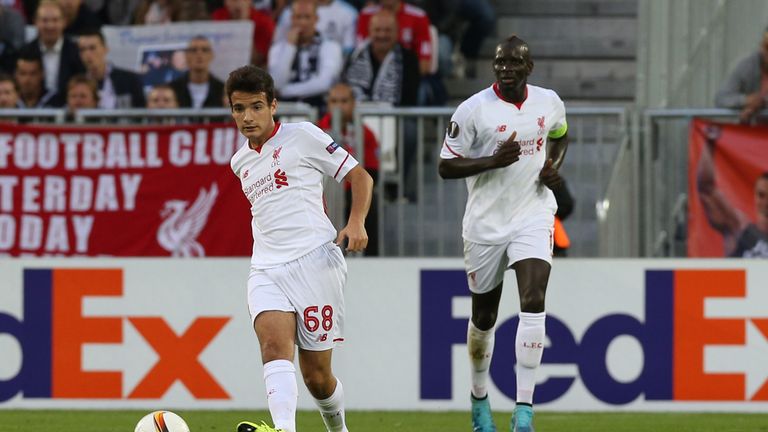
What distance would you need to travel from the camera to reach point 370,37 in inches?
580

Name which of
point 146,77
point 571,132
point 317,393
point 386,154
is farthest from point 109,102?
point 317,393

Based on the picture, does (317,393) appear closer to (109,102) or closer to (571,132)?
(571,132)

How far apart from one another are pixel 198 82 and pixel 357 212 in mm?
6998

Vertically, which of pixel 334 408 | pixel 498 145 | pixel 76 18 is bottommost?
pixel 334 408

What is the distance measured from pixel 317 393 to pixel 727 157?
19.1 feet

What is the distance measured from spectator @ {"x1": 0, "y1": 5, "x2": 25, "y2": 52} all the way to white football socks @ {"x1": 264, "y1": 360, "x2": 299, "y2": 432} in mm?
9166

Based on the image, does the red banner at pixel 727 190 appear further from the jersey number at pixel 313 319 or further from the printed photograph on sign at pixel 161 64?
the jersey number at pixel 313 319

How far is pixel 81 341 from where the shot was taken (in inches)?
451

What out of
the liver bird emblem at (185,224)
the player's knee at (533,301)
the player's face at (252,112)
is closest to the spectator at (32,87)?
the liver bird emblem at (185,224)

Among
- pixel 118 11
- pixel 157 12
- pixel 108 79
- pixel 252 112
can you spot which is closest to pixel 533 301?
pixel 252 112

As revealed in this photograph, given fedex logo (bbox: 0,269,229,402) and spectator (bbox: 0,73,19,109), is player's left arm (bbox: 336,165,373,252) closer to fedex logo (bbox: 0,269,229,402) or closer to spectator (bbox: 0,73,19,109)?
fedex logo (bbox: 0,269,229,402)

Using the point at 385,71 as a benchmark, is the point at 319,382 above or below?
below

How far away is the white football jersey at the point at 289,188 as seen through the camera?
304 inches

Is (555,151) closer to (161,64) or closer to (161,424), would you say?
(161,424)
